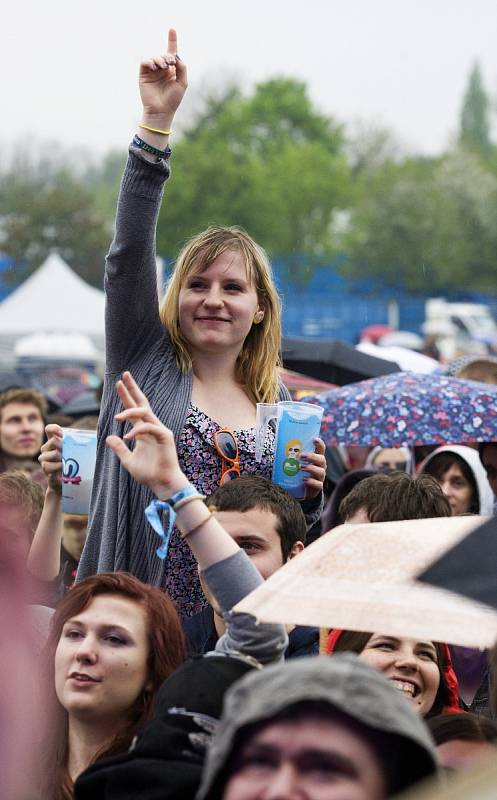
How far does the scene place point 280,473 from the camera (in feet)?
13.7

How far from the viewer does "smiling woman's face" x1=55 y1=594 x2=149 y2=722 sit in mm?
3293

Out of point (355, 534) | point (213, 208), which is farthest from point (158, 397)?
point (213, 208)

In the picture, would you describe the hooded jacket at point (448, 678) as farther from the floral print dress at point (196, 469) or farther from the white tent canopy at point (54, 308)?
the white tent canopy at point (54, 308)

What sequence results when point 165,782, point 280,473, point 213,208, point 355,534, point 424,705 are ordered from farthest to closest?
point 213,208 → point 280,473 → point 424,705 → point 355,534 → point 165,782

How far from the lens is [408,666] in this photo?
381cm

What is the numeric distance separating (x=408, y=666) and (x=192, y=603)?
2.23 ft

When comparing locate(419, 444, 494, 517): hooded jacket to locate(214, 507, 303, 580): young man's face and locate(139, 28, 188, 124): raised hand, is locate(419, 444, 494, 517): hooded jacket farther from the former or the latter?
locate(139, 28, 188, 124): raised hand

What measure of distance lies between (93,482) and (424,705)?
3.83ft

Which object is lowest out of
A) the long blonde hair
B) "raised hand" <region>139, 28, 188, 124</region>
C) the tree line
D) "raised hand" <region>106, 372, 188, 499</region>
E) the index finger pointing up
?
"raised hand" <region>106, 372, 188, 499</region>

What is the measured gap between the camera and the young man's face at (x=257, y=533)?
3.91 m

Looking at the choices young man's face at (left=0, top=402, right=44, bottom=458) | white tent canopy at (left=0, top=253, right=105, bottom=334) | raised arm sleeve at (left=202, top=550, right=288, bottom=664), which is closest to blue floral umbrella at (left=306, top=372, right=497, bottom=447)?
young man's face at (left=0, top=402, right=44, bottom=458)

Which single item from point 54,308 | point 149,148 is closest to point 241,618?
point 149,148

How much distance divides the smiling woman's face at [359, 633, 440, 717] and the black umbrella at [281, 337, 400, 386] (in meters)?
5.69

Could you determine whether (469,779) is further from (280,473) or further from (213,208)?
(213,208)
